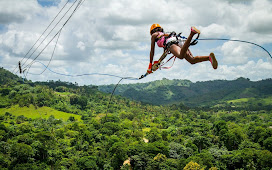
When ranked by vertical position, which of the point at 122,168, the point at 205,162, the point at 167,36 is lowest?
the point at 122,168

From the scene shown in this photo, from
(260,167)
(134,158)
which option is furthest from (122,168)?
(260,167)

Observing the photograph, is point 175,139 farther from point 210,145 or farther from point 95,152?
point 95,152

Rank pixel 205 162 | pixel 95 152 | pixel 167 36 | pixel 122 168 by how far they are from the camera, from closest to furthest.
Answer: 1. pixel 167 36
2. pixel 205 162
3. pixel 122 168
4. pixel 95 152

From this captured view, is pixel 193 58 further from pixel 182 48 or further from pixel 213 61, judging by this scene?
pixel 213 61

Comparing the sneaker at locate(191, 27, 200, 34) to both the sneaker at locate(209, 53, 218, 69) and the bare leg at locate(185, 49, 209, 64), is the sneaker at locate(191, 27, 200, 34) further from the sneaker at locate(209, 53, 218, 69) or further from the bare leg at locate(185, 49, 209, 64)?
the bare leg at locate(185, 49, 209, 64)

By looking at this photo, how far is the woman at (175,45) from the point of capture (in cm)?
491

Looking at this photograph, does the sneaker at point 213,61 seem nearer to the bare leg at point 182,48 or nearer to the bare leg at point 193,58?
the bare leg at point 193,58

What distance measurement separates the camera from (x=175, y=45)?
19.0 ft

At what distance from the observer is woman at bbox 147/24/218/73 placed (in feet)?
16.1

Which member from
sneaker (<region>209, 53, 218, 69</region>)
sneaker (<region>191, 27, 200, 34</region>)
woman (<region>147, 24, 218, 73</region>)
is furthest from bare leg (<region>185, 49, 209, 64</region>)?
sneaker (<region>191, 27, 200, 34</region>)

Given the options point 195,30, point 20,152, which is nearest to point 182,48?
point 195,30

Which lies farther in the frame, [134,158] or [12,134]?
[12,134]

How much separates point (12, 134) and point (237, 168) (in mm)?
51812

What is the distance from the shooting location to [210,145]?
5191 centimetres
